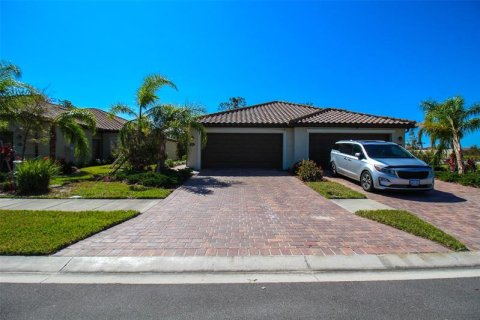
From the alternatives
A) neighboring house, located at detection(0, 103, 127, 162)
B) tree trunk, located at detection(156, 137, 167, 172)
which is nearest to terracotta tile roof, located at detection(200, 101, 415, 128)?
tree trunk, located at detection(156, 137, 167, 172)

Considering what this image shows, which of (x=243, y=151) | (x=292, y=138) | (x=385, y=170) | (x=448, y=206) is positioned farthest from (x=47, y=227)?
(x=292, y=138)

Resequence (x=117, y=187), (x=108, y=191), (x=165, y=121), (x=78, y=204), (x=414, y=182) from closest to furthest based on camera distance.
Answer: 1. (x=78, y=204)
2. (x=414, y=182)
3. (x=108, y=191)
4. (x=117, y=187)
5. (x=165, y=121)

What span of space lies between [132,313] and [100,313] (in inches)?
13.2

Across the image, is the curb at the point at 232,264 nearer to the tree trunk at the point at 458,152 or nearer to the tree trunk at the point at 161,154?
the tree trunk at the point at 161,154

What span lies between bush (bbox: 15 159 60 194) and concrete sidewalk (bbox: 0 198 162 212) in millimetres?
907

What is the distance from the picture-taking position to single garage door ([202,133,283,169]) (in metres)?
18.1

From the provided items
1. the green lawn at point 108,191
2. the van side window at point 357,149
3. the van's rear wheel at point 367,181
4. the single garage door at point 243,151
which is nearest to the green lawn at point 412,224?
the van's rear wheel at point 367,181

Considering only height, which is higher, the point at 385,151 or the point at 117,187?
the point at 385,151

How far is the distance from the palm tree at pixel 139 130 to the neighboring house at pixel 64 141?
1049mm

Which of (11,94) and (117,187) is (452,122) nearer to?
(117,187)

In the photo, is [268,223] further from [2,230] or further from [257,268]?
Answer: [2,230]

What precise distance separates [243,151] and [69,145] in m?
11.3

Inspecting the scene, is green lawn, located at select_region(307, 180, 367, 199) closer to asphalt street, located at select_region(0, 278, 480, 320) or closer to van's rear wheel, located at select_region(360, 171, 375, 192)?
van's rear wheel, located at select_region(360, 171, 375, 192)

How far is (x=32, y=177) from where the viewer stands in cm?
1034
